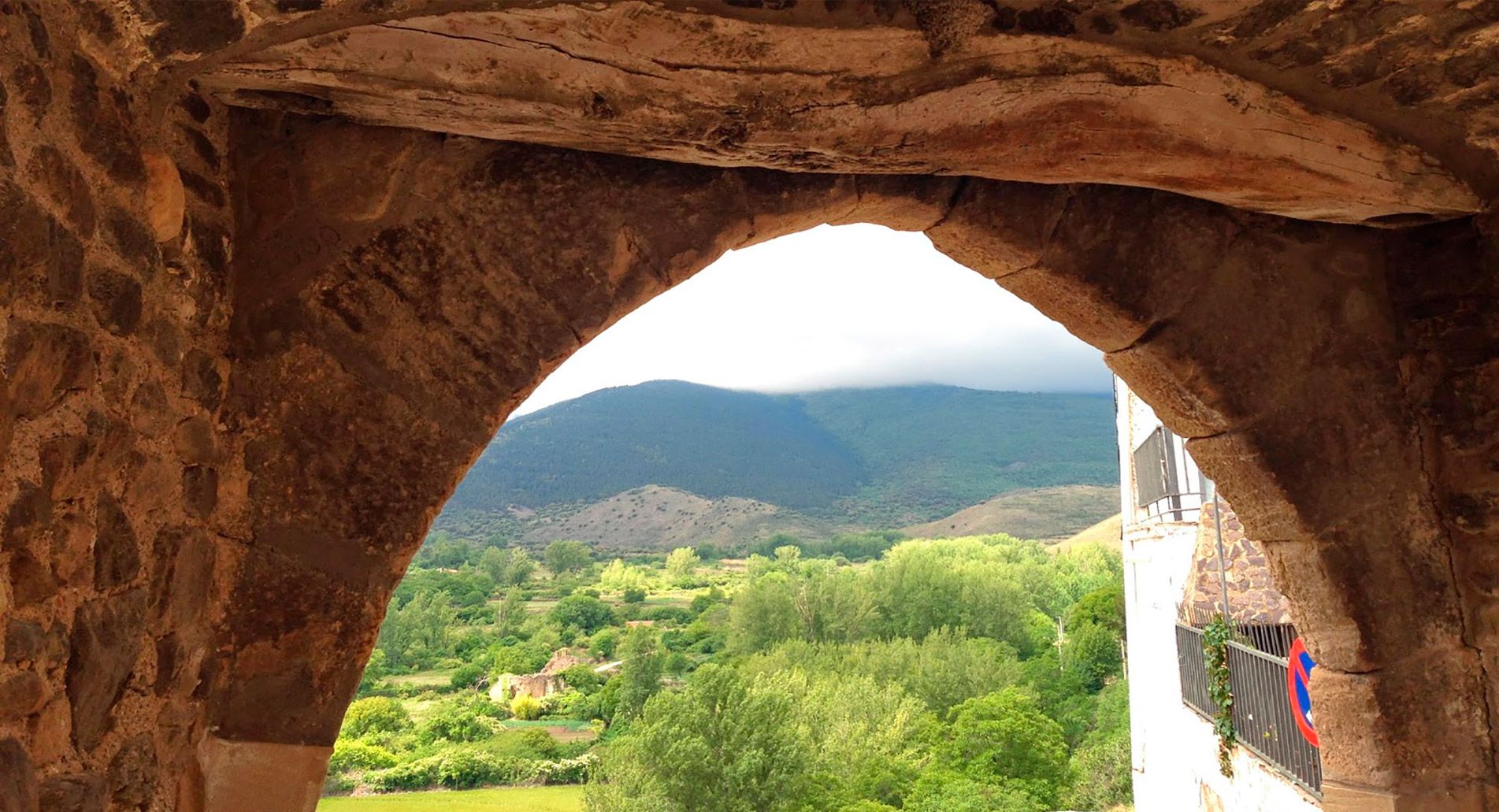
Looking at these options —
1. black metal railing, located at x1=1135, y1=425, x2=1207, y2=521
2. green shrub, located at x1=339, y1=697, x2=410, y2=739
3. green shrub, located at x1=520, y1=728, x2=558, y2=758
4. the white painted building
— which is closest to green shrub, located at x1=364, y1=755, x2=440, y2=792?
green shrub, located at x1=339, y1=697, x2=410, y2=739

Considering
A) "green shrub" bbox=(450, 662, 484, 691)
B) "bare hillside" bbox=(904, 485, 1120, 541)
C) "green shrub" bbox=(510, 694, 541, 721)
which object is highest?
"bare hillside" bbox=(904, 485, 1120, 541)

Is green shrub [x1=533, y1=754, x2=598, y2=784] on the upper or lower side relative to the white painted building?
lower

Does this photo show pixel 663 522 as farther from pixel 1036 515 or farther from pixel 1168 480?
pixel 1168 480

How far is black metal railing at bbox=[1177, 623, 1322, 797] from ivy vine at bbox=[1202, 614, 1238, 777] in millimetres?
56

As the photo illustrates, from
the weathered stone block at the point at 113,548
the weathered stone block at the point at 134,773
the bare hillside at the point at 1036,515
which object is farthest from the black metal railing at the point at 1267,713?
the bare hillside at the point at 1036,515

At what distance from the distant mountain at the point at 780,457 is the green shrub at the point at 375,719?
25.5 m

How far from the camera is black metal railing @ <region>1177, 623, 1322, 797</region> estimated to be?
4.67 meters

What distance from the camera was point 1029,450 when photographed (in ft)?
290

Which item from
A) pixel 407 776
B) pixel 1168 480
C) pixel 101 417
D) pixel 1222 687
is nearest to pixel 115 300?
pixel 101 417

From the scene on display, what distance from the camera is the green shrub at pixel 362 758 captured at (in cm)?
2538

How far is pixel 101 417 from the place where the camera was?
1.33 meters

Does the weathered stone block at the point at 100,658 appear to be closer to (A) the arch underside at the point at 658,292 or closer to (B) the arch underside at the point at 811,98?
(A) the arch underside at the point at 658,292

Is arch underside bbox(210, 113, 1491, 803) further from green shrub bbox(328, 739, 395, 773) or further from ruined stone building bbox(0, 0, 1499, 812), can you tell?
green shrub bbox(328, 739, 395, 773)

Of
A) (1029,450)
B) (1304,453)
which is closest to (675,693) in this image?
(1304,453)
